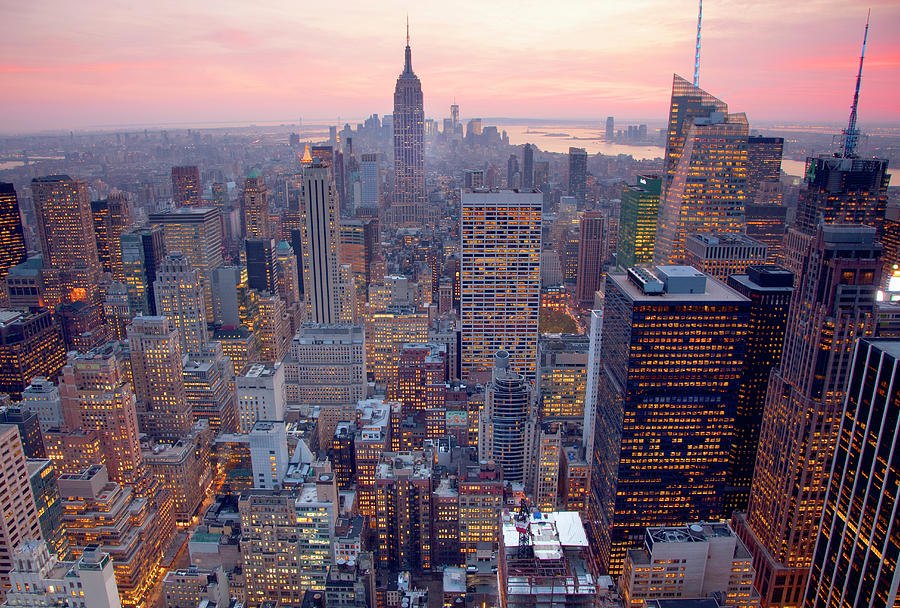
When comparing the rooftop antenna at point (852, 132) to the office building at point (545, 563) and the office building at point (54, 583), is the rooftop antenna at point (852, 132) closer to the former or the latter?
the office building at point (545, 563)

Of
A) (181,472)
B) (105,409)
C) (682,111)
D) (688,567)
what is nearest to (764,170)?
(682,111)

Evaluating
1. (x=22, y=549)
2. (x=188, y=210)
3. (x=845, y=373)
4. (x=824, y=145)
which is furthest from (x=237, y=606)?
(x=824, y=145)

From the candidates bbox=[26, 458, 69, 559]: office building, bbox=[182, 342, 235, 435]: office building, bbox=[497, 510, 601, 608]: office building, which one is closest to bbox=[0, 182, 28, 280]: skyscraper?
bbox=[182, 342, 235, 435]: office building

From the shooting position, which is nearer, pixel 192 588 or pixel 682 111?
pixel 192 588

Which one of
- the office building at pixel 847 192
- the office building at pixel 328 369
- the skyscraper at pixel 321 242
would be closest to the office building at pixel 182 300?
the office building at pixel 328 369

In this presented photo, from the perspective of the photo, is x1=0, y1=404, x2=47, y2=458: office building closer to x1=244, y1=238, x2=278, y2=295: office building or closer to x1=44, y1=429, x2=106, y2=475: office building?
x1=44, y1=429, x2=106, y2=475: office building

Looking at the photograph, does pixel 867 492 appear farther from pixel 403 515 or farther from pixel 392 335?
pixel 392 335
